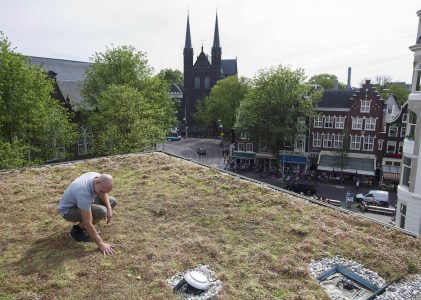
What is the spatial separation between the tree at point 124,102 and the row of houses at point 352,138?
64.8 feet

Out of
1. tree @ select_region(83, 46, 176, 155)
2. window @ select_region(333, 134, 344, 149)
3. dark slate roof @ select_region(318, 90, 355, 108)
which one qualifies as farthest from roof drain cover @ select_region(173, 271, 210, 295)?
dark slate roof @ select_region(318, 90, 355, 108)

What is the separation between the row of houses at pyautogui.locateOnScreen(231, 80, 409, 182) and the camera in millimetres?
42875

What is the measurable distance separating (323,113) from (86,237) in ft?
146

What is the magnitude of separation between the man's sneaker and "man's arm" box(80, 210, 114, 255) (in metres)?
0.52

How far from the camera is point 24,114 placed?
27.0 meters

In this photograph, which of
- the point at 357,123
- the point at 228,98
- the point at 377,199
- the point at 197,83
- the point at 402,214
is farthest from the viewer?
the point at 197,83

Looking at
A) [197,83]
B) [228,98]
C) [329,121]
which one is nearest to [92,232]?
[329,121]

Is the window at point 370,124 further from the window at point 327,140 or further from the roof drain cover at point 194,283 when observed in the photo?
the roof drain cover at point 194,283

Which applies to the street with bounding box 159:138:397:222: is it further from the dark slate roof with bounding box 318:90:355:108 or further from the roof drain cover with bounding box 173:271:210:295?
the dark slate roof with bounding box 318:90:355:108

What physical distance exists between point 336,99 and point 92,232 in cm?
4565

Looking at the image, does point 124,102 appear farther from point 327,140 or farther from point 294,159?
point 327,140

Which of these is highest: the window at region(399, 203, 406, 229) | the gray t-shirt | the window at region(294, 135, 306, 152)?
the gray t-shirt

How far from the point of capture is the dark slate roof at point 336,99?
4547 cm

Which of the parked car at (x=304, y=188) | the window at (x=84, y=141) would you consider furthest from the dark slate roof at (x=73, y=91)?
the parked car at (x=304, y=188)
